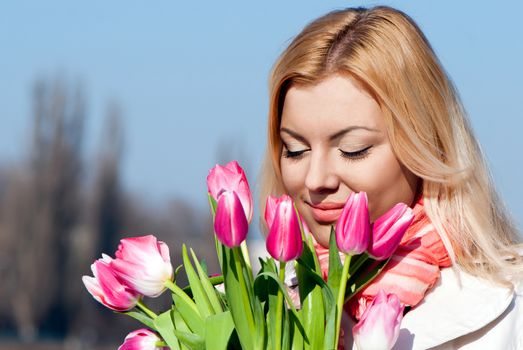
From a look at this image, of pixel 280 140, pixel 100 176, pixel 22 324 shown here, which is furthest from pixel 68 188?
pixel 280 140

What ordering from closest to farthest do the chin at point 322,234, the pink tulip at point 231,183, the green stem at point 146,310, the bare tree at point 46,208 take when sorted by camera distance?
the pink tulip at point 231,183 → the green stem at point 146,310 → the chin at point 322,234 → the bare tree at point 46,208

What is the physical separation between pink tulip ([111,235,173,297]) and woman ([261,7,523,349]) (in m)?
0.29

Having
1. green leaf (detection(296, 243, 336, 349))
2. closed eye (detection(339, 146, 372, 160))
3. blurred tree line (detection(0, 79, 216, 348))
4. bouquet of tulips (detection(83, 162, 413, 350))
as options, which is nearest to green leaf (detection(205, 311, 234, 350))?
bouquet of tulips (detection(83, 162, 413, 350))

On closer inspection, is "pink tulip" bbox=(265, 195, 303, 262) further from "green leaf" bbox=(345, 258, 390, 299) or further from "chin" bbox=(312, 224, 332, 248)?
"chin" bbox=(312, 224, 332, 248)

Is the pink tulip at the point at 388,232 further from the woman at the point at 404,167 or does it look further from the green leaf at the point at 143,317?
the green leaf at the point at 143,317

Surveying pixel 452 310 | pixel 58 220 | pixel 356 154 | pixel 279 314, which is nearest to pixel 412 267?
pixel 452 310

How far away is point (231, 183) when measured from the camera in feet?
6.17

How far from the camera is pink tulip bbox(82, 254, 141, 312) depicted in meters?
1.94

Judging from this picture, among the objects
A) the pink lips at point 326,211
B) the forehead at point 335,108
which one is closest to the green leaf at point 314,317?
the pink lips at point 326,211

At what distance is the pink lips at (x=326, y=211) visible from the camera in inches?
79.8

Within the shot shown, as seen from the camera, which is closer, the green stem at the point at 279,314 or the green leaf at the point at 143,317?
the green stem at the point at 279,314

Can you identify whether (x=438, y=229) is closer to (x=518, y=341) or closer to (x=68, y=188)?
(x=518, y=341)

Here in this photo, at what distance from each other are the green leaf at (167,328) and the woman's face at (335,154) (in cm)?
32

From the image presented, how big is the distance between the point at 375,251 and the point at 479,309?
30 cm
